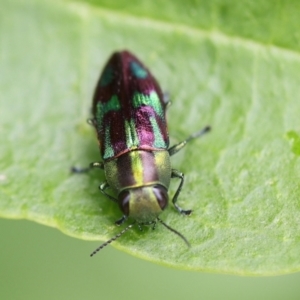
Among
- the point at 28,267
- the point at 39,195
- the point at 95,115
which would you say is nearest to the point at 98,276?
the point at 28,267

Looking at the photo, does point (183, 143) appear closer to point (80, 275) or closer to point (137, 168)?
point (137, 168)

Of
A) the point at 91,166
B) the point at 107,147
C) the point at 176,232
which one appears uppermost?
the point at 107,147

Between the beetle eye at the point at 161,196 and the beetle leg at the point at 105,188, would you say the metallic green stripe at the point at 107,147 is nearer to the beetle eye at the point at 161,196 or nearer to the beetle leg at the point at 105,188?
the beetle leg at the point at 105,188

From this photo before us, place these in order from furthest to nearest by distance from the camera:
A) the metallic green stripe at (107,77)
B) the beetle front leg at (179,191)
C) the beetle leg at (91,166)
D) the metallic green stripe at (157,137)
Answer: the metallic green stripe at (107,77) < the beetle leg at (91,166) < the metallic green stripe at (157,137) < the beetle front leg at (179,191)

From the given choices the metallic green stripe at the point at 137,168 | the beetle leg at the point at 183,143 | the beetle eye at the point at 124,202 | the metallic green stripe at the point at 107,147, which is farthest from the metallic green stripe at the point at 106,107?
the beetle eye at the point at 124,202

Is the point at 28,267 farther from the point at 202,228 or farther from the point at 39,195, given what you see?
the point at 202,228

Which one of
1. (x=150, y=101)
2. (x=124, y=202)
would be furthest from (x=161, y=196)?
(x=150, y=101)
